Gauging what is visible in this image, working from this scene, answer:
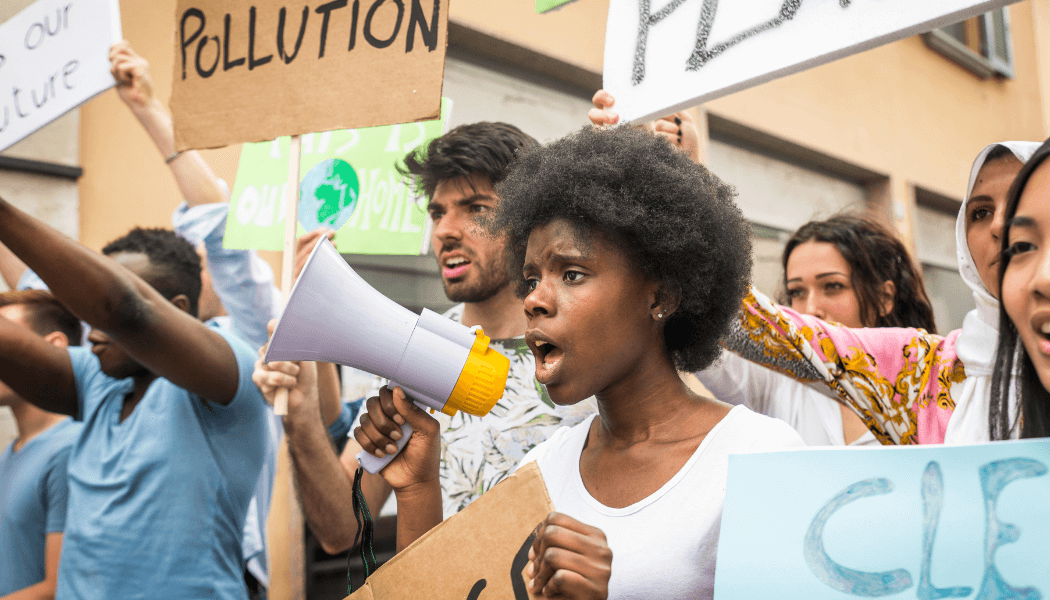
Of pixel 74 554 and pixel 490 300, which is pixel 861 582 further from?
pixel 74 554

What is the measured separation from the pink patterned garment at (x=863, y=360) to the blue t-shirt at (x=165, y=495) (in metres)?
1.28

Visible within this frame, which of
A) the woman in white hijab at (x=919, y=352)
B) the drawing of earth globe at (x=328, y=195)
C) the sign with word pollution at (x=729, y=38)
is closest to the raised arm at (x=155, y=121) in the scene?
the drawing of earth globe at (x=328, y=195)

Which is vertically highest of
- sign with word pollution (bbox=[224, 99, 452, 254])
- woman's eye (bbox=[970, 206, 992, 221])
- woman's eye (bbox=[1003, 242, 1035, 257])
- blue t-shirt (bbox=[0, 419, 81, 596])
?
sign with word pollution (bbox=[224, 99, 452, 254])

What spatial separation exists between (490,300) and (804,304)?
1040mm

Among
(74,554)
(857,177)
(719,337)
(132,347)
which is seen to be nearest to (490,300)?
(719,337)

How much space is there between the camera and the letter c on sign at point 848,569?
950 mm

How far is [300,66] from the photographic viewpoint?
192cm

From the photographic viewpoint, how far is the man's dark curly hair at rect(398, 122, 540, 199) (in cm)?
211

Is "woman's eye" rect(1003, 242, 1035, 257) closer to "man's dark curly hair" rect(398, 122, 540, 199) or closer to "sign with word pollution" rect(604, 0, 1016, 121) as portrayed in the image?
"sign with word pollution" rect(604, 0, 1016, 121)

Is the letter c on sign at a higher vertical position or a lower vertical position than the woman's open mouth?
lower

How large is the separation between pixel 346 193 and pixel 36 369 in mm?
1010

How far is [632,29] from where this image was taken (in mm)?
1786

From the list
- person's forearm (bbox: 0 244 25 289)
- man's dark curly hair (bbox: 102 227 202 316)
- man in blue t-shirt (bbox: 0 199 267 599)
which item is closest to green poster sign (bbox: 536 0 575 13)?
man in blue t-shirt (bbox: 0 199 267 599)

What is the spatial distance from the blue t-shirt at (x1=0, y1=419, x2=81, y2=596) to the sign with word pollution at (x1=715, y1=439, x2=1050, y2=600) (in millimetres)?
2142
